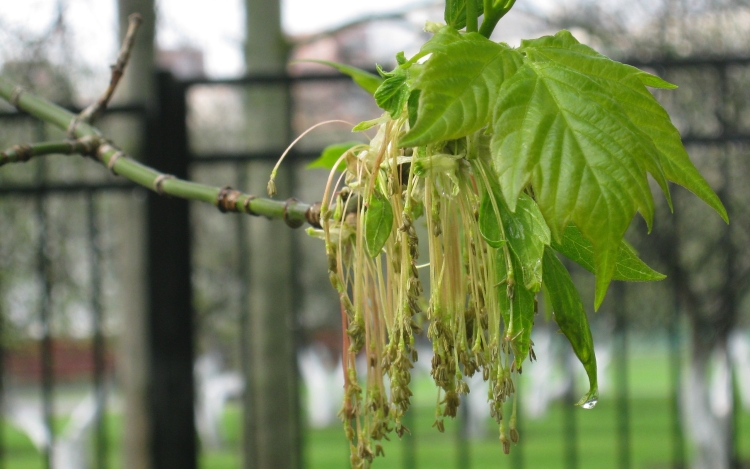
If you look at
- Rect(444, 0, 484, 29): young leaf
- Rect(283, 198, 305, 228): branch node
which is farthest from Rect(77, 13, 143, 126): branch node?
Rect(444, 0, 484, 29): young leaf

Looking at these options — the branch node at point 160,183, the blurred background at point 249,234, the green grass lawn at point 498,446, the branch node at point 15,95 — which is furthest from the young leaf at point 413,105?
the green grass lawn at point 498,446

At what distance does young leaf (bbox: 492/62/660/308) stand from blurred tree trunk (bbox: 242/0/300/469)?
169cm

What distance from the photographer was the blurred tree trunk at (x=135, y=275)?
1.87 meters

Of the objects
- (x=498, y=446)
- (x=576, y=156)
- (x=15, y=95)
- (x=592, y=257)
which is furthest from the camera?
(x=498, y=446)

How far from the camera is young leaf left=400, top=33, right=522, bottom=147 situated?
37 cm

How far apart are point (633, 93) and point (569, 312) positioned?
14 centimetres

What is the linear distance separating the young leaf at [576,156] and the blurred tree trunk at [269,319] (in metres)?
1.69

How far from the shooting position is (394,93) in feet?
1.44

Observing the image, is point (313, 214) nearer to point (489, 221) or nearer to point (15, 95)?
point (489, 221)

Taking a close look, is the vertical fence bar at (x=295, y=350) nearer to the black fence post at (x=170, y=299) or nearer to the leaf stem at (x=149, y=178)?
the black fence post at (x=170, y=299)

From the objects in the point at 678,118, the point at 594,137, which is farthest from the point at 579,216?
the point at 678,118

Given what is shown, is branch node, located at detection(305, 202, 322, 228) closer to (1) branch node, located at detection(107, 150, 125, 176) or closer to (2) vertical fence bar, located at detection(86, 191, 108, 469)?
(1) branch node, located at detection(107, 150, 125, 176)

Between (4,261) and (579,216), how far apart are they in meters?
2.17

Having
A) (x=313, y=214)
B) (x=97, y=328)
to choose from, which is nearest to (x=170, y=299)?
(x=97, y=328)
